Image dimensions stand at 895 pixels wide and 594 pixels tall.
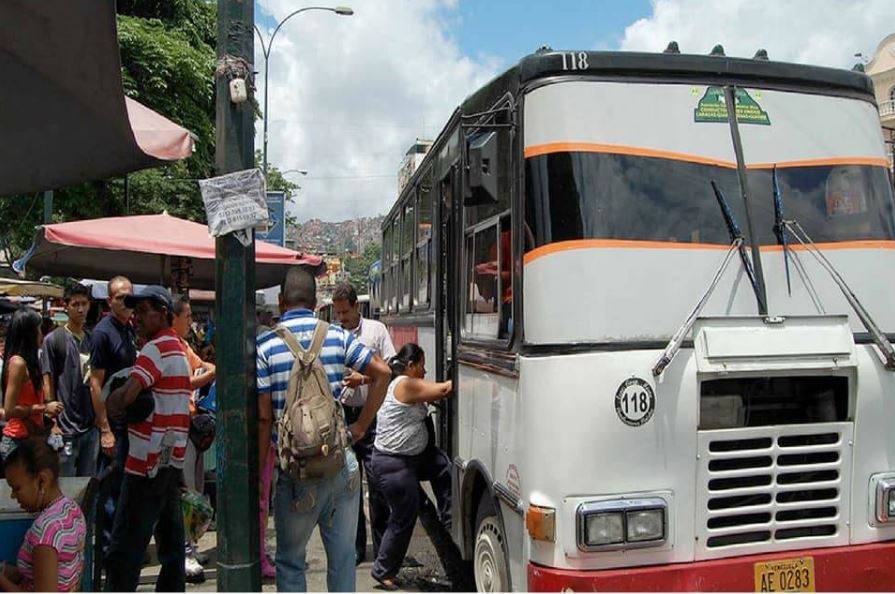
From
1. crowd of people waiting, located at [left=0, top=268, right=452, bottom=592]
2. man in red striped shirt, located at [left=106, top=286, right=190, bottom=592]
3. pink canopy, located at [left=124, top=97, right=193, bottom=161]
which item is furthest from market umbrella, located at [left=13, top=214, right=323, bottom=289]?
pink canopy, located at [left=124, top=97, right=193, bottom=161]

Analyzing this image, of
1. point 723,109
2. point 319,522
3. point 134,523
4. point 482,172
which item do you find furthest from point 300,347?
point 723,109

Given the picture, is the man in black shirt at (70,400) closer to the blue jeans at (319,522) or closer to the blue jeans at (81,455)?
the blue jeans at (81,455)

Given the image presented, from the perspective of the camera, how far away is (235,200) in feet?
10.9

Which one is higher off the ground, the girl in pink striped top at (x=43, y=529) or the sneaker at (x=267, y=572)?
the girl in pink striped top at (x=43, y=529)

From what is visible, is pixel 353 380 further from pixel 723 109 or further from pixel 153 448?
pixel 723 109

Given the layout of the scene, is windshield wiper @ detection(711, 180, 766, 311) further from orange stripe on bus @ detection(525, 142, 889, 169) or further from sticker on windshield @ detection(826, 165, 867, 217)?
sticker on windshield @ detection(826, 165, 867, 217)

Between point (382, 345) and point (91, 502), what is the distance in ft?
11.7

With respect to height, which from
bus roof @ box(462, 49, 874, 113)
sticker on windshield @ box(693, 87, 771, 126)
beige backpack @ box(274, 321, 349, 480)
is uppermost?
bus roof @ box(462, 49, 874, 113)

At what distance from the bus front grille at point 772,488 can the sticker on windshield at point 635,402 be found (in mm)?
293

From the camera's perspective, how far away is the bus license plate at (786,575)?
3.56 m

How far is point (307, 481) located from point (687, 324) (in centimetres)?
197

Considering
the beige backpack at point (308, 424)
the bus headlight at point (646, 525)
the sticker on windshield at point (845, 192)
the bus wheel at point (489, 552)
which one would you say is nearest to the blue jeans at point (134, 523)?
the beige backpack at point (308, 424)

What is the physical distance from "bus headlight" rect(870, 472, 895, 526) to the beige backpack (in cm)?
263

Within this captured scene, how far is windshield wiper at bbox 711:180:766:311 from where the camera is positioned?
3.75m
